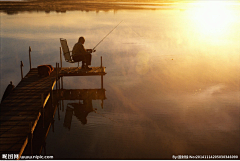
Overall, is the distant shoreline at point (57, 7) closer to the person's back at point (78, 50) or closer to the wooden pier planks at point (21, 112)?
the person's back at point (78, 50)

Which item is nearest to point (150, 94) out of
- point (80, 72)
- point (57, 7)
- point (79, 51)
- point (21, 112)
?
point (80, 72)

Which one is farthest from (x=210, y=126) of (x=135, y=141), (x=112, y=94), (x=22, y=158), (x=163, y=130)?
(x=22, y=158)

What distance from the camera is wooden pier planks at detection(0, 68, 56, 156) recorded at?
24.3ft

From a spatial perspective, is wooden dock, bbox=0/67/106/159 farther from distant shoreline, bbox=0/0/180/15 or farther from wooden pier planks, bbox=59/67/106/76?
distant shoreline, bbox=0/0/180/15

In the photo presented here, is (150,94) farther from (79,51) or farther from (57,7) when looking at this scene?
(57,7)

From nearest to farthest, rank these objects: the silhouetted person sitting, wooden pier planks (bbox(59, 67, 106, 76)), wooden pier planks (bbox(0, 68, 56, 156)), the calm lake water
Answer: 1. wooden pier planks (bbox(0, 68, 56, 156))
2. the calm lake water
3. the silhouetted person sitting
4. wooden pier planks (bbox(59, 67, 106, 76))

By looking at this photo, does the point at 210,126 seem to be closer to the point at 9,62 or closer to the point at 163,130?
the point at 163,130

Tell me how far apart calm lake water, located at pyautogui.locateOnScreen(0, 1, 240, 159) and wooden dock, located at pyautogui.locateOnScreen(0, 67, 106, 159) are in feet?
3.19

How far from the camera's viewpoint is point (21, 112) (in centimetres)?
910

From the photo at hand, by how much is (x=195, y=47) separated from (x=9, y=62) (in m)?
13.2

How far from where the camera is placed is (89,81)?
14797 millimetres

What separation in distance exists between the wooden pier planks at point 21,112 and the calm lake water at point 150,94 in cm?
98

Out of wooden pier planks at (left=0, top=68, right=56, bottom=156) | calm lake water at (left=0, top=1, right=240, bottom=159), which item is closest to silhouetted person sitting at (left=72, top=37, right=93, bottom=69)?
wooden pier planks at (left=0, top=68, right=56, bottom=156)

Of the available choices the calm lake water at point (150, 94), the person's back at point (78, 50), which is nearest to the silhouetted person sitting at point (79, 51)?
the person's back at point (78, 50)
